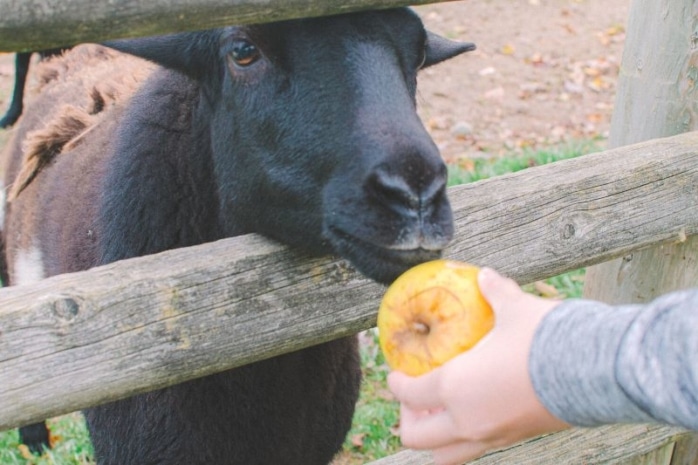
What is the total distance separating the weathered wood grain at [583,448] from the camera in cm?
291

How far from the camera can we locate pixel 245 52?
247 centimetres

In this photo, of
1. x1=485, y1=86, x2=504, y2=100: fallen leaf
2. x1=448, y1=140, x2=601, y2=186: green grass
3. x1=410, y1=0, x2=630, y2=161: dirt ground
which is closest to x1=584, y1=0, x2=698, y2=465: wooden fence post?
x1=448, y1=140, x2=601, y2=186: green grass

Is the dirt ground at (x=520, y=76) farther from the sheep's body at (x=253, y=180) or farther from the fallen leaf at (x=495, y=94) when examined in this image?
the sheep's body at (x=253, y=180)

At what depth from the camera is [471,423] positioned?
1565mm

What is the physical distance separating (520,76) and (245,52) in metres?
7.44

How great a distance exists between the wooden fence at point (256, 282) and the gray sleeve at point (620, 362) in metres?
0.89

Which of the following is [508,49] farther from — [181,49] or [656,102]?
[181,49]

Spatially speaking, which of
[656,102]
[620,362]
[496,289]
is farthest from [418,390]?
[656,102]

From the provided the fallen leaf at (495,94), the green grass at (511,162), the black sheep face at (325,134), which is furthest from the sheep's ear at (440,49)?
the fallen leaf at (495,94)

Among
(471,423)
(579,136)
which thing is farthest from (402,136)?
(579,136)

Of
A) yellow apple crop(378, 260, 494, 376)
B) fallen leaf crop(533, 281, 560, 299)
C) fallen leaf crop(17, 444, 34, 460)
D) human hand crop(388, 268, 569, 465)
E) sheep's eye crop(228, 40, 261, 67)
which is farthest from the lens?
fallen leaf crop(533, 281, 560, 299)

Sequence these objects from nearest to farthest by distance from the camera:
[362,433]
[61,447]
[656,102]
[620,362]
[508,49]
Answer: [620,362] < [656,102] < [61,447] < [362,433] < [508,49]

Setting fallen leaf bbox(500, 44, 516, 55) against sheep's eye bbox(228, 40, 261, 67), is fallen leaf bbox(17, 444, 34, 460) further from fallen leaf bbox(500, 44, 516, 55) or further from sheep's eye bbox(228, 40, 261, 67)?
fallen leaf bbox(500, 44, 516, 55)

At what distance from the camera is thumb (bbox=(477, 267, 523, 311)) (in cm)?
160
